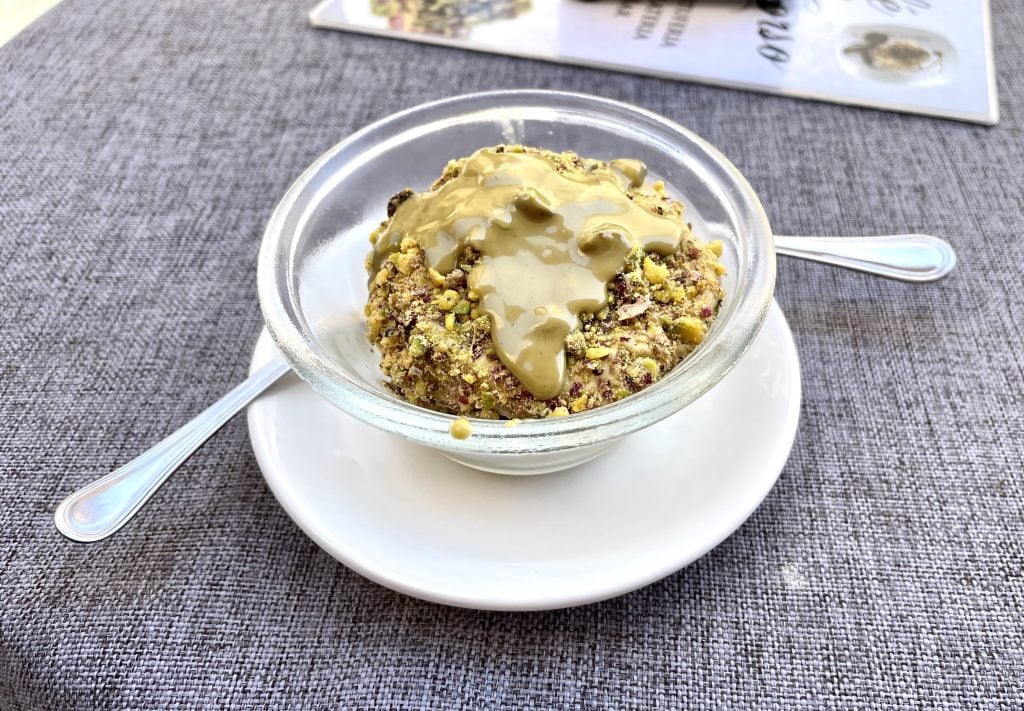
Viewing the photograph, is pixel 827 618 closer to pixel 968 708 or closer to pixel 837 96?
pixel 968 708

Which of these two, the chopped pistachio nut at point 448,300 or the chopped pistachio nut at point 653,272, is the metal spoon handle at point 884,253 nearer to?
the chopped pistachio nut at point 653,272

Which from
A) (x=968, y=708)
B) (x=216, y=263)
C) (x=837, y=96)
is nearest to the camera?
(x=968, y=708)

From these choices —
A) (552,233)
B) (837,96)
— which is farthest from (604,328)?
(837,96)

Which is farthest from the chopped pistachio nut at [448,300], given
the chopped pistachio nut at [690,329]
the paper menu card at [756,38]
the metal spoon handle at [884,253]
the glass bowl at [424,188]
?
the paper menu card at [756,38]

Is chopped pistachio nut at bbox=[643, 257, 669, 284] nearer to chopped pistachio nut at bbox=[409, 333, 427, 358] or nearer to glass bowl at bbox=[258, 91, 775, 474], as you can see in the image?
glass bowl at bbox=[258, 91, 775, 474]

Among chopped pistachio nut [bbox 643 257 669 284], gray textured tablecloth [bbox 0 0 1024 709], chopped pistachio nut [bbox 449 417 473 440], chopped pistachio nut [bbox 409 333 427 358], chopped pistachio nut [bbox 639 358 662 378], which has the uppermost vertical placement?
chopped pistachio nut [bbox 643 257 669 284]

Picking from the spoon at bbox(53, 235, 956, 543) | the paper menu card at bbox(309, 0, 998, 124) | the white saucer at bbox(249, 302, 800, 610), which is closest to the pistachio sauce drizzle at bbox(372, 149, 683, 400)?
the white saucer at bbox(249, 302, 800, 610)
